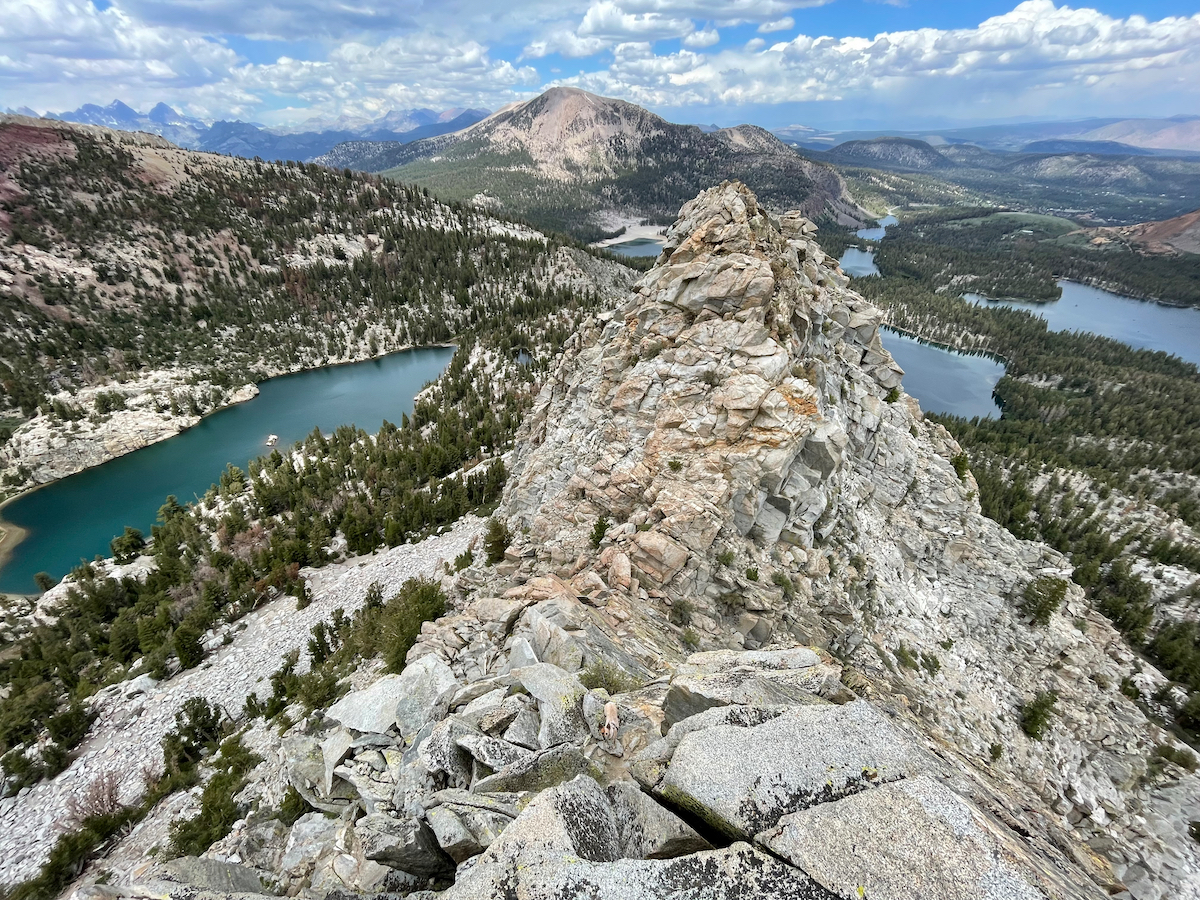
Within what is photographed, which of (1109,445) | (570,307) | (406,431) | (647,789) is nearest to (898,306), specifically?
(1109,445)

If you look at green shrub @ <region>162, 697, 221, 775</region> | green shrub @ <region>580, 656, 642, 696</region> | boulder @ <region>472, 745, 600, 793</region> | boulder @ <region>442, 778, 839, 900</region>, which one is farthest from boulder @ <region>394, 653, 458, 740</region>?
green shrub @ <region>162, 697, 221, 775</region>

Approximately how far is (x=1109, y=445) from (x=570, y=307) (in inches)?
4010

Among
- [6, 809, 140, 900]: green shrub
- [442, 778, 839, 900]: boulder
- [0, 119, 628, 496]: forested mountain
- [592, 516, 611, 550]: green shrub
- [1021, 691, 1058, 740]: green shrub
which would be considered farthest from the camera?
[0, 119, 628, 496]: forested mountain

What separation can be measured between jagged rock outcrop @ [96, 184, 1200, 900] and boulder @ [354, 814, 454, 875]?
1.7 inches

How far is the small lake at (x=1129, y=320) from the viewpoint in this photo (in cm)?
15369

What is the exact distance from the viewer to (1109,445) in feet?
288

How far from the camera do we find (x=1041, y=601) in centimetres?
2748

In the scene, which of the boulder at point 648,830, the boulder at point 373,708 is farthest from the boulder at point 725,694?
the boulder at point 373,708

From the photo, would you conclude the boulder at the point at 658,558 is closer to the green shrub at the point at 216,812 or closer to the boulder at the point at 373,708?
the boulder at the point at 373,708

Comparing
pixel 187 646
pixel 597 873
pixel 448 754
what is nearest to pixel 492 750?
pixel 448 754

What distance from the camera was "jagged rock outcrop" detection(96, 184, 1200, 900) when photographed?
5910 mm

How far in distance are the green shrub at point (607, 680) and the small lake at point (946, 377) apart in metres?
107

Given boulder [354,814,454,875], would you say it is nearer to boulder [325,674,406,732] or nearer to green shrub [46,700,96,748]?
boulder [325,674,406,732]

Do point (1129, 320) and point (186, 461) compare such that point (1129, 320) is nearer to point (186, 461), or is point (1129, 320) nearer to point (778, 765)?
point (778, 765)
